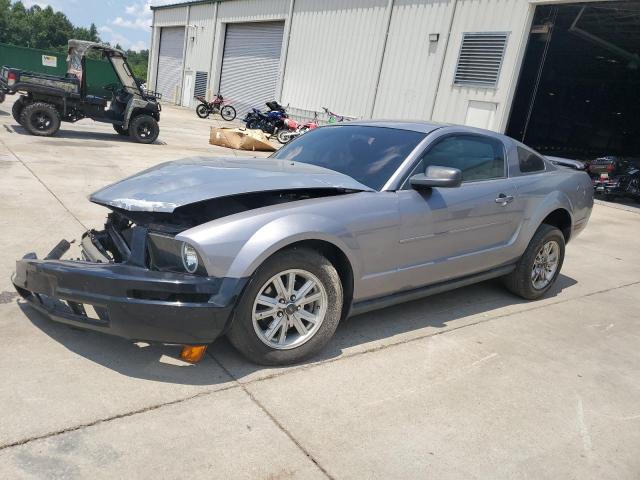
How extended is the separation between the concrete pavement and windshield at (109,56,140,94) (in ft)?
30.1

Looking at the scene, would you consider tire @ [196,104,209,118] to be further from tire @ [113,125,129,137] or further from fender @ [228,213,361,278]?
fender @ [228,213,361,278]

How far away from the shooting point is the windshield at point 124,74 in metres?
12.6

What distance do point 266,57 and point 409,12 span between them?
9801 millimetres

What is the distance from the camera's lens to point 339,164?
396 cm

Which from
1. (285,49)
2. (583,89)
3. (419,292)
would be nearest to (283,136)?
(285,49)

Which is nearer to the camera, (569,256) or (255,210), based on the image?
(255,210)

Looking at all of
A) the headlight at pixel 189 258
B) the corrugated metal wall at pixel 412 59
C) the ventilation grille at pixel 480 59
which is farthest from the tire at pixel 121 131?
the headlight at pixel 189 258

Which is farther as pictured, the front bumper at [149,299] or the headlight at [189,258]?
the headlight at [189,258]

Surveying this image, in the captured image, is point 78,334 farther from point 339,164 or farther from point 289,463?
point 339,164

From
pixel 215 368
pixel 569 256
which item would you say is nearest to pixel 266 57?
pixel 569 256

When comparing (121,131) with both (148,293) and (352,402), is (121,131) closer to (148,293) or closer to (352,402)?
(148,293)

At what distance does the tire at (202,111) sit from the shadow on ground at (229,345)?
21.9 metres

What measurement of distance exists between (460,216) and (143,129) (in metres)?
10.6

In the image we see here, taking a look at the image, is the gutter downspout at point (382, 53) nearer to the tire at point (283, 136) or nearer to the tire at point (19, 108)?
the tire at point (283, 136)
